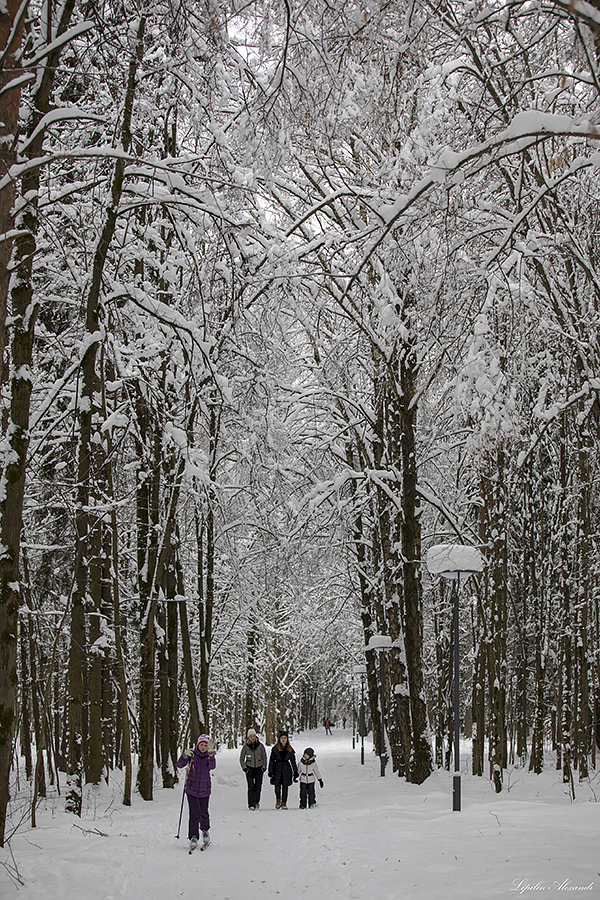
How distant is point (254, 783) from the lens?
48.5ft

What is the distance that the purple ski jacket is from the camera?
9625mm

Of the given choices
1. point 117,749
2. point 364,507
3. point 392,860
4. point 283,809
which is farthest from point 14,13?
point 117,749

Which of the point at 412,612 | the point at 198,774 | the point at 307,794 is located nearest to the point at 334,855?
the point at 198,774

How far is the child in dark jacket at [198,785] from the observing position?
30.7ft

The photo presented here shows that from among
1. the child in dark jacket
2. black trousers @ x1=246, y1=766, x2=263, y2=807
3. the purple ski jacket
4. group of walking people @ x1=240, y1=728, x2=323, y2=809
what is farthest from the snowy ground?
black trousers @ x1=246, y1=766, x2=263, y2=807

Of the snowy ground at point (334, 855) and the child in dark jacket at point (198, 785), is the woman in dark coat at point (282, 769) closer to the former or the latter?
the snowy ground at point (334, 855)

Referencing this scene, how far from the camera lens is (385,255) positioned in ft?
23.2

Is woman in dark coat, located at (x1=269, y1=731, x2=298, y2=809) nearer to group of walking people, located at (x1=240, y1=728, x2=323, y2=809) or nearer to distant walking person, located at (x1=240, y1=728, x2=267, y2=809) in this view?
group of walking people, located at (x1=240, y1=728, x2=323, y2=809)

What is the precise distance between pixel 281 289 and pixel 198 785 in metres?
6.25

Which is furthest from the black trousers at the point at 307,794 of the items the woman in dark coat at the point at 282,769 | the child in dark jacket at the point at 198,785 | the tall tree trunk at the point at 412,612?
the child in dark jacket at the point at 198,785

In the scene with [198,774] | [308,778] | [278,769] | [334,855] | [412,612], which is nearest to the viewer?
[334,855]

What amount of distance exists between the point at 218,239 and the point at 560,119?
13.7 ft

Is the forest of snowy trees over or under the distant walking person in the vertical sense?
over

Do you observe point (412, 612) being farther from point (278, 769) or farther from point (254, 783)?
point (254, 783)
